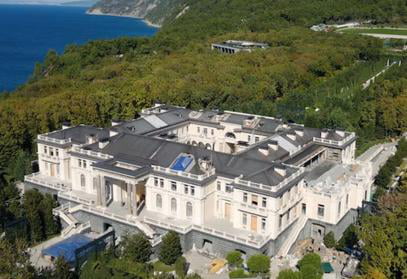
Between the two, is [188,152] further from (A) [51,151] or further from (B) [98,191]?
(A) [51,151]

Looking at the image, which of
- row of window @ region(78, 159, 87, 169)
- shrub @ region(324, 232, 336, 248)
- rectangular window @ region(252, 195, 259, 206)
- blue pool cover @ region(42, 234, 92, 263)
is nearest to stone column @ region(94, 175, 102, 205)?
row of window @ region(78, 159, 87, 169)

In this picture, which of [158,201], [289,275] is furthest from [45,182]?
[289,275]

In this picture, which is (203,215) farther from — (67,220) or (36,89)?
(36,89)

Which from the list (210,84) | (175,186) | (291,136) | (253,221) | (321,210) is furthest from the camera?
(210,84)

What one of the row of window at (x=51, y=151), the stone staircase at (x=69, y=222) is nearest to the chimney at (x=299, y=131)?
the stone staircase at (x=69, y=222)

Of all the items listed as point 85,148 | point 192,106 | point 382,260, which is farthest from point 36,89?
point 382,260

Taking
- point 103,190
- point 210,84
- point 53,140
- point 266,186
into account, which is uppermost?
point 210,84

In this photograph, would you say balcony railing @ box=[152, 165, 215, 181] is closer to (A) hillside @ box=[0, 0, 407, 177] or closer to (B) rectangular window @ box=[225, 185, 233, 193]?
(B) rectangular window @ box=[225, 185, 233, 193]

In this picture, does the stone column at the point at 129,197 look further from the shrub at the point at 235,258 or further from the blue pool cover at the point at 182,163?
the shrub at the point at 235,258
